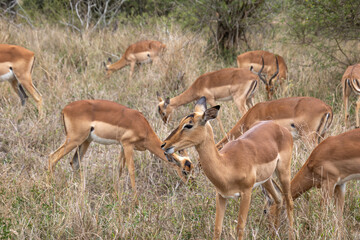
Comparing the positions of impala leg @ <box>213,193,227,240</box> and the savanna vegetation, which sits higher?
impala leg @ <box>213,193,227,240</box>

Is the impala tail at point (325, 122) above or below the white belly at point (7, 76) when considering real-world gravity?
above

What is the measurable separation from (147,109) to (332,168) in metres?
3.73

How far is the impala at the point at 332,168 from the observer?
3465mm

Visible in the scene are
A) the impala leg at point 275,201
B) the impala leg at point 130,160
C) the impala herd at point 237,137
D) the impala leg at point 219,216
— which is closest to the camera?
the impala herd at point 237,137

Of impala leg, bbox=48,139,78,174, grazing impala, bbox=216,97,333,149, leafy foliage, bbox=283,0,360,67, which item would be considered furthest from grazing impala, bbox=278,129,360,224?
leafy foliage, bbox=283,0,360,67

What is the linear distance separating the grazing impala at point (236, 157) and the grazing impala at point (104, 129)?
62.5 inches

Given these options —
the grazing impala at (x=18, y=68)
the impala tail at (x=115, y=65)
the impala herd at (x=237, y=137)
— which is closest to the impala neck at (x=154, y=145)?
the impala herd at (x=237, y=137)

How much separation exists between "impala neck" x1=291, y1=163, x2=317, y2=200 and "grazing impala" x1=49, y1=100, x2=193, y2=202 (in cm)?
154

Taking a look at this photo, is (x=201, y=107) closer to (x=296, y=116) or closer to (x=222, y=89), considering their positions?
(x=296, y=116)

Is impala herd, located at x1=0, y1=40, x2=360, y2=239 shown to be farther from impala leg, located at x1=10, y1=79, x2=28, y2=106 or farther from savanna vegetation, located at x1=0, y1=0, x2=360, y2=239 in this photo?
savanna vegetation, located at x1=0, y1=0, x2=360, y2=239

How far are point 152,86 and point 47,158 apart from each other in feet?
9.67

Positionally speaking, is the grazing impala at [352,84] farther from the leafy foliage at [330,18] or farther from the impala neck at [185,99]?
the impala neck at [185,99]

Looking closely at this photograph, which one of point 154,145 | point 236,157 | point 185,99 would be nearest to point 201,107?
point 236,157

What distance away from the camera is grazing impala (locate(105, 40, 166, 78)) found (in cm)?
909
